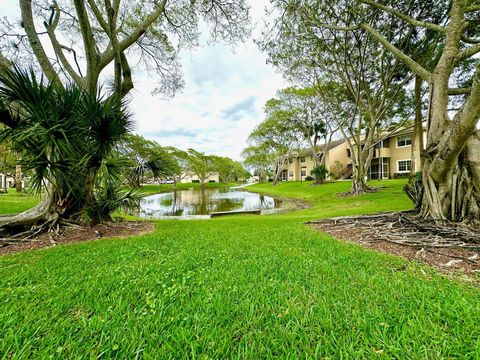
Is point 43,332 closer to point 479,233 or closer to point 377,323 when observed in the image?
point 377,323

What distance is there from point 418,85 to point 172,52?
45.2ft

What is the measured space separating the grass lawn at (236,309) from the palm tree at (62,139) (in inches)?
84.1

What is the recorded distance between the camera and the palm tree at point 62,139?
4.00 meters

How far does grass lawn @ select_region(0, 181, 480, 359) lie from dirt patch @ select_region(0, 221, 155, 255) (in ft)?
3.97

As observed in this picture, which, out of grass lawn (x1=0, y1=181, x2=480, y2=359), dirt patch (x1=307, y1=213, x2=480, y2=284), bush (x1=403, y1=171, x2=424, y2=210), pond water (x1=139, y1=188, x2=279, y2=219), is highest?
bush (x1=403, y1=171, x2=424, y2=210)

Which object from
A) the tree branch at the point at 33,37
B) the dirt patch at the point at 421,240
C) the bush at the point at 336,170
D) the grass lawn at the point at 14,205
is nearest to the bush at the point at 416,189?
the dirt patch at the point at 421,240

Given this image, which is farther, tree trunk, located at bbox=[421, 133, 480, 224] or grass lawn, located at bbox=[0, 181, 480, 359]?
tree trunk, located at bbox=[421, 133, 480, 224]

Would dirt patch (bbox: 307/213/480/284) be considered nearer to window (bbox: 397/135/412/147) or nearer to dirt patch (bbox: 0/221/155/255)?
dirt patch (bbox: 0/221/155/255)

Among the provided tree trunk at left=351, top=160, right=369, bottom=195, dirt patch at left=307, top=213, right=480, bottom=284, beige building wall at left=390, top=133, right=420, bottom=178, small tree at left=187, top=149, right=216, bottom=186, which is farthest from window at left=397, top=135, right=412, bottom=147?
small tree at left=187, top=149, right=216, bottom=186

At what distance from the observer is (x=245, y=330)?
4.99ft

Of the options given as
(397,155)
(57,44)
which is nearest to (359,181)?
(397,155)

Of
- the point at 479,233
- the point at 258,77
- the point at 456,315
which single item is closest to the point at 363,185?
the point at 258,77

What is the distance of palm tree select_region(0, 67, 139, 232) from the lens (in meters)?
4.00

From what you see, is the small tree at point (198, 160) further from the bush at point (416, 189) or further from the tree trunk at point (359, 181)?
the bush at point (416, 189)
